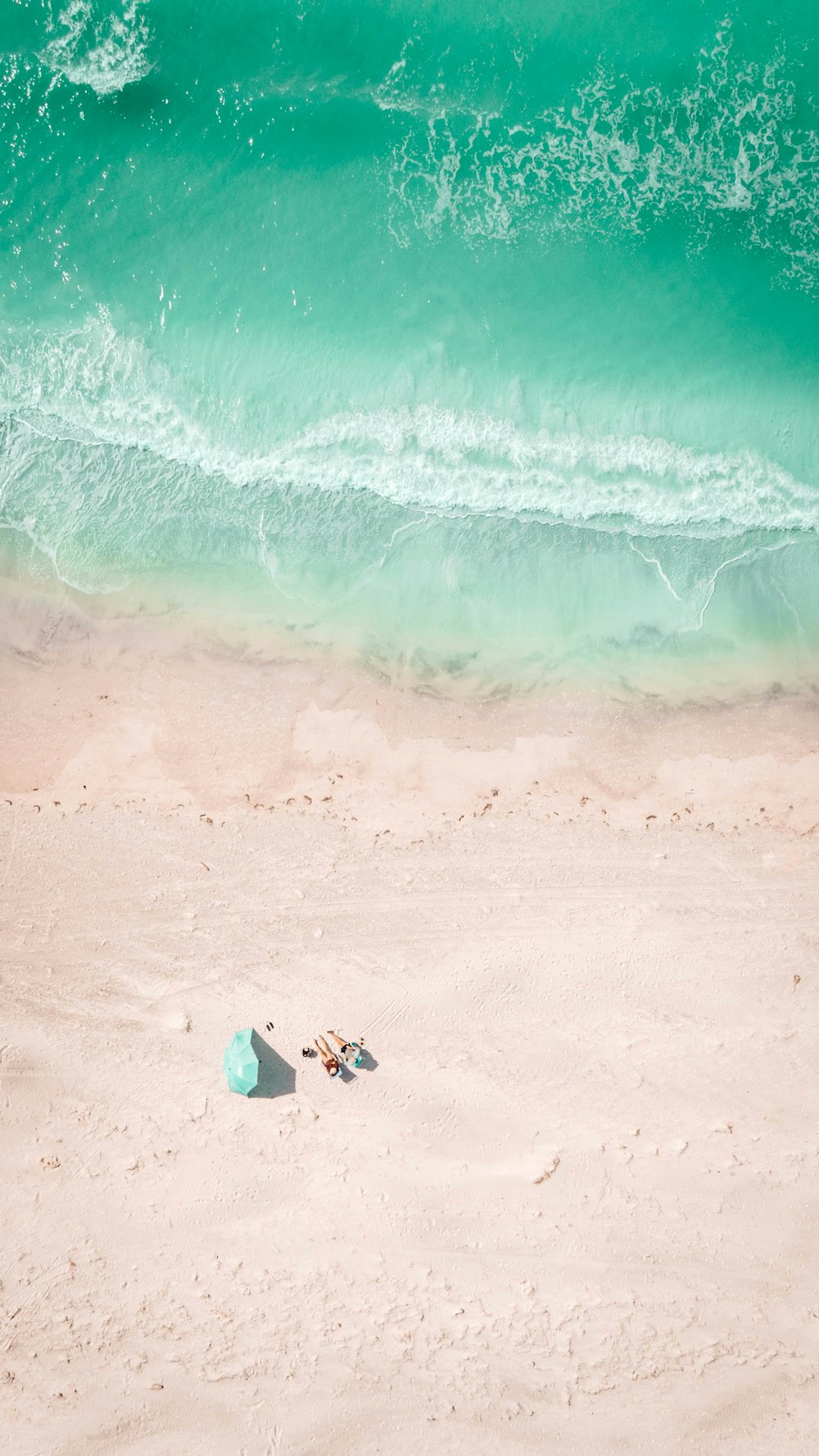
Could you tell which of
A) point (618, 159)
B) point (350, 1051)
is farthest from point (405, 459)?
point (350, 1051)

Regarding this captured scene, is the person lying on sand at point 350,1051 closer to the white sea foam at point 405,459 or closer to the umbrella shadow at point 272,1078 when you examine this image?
the umbrella shadow at point 272,1078

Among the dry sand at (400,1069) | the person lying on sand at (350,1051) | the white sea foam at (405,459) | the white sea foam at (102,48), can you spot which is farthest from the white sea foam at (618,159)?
the person lying on sand at (350,1051)

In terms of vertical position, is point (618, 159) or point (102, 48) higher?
point (102, 48)

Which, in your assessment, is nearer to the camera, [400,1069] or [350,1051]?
[350,1051]

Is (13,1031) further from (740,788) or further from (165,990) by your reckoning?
(740,788)

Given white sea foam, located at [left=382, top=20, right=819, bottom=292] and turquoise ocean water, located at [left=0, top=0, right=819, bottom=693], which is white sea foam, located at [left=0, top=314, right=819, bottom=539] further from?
white sea foam, located at [left=382, top=20, right=819, bottom=292]

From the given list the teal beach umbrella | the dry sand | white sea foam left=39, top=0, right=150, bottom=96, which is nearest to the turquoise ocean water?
white sea foam left=39, top=0, right=150, bottom=96

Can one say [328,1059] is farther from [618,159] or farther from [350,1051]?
[618,159]

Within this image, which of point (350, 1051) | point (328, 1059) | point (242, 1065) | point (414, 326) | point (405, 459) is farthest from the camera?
point (414, 326)
